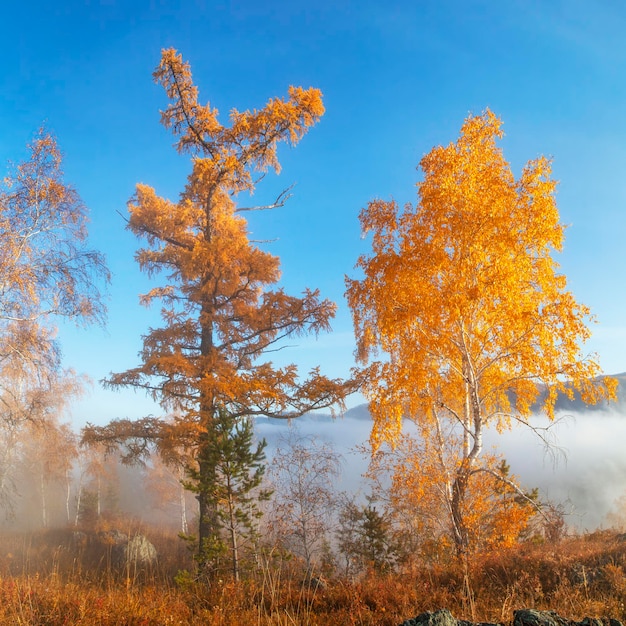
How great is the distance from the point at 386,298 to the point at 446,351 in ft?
6.50

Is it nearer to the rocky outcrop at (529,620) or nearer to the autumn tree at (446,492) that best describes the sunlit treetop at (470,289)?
the autumn tree at (446,492)

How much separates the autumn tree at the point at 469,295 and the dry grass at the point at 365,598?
1.48m

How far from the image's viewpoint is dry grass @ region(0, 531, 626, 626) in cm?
490

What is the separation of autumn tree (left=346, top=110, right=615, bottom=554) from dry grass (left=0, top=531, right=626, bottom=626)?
1.48 metres

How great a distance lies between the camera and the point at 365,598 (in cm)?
595

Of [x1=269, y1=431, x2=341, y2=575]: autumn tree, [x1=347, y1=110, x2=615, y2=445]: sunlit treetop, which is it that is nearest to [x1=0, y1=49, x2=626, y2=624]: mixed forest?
[x1=347, y1=110, x2=615, y2=445]: sunlit treetop

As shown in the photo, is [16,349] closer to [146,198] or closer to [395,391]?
[146,198]

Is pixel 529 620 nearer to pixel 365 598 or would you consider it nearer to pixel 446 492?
pixel 365 598

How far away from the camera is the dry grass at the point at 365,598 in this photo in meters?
4.90

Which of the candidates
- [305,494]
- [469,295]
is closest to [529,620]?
[469,295]

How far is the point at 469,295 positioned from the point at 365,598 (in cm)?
580

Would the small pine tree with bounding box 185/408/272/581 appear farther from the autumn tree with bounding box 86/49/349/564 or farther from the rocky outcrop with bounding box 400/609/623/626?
the rocky outcrop with bounding box 400/609/623/626

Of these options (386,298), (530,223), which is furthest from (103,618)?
(530,223)

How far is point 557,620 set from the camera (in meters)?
3.85
